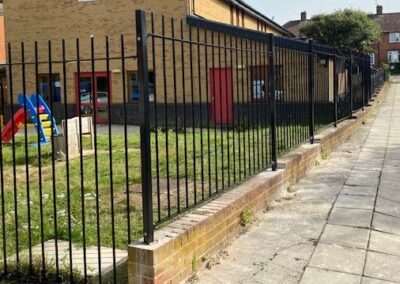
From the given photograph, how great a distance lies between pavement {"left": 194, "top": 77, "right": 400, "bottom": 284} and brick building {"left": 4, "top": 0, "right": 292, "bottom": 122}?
44.0 ft

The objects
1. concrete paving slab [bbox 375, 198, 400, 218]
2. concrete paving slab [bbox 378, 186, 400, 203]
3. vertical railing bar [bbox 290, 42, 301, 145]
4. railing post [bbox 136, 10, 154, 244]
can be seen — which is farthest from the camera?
vertical railing bar [bbox 290, 42, 301, 145]

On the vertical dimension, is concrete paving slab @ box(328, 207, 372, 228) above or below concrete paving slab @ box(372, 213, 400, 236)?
above

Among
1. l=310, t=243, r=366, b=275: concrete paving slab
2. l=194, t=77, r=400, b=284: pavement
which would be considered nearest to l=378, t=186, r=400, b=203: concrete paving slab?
l=194, t=77, r=400, b=284: pavement

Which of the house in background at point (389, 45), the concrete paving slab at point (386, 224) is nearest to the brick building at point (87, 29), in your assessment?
the concrete paving slab at point (386, 224)

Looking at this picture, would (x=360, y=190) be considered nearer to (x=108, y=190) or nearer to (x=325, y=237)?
(x=325, y=237)

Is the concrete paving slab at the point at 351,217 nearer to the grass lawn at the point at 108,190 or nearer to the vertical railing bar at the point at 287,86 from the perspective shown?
the grass lawn at the point at 108,190

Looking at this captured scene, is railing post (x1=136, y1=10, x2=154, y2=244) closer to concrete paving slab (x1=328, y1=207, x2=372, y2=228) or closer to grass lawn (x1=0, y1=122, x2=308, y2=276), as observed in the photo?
grass lawn (x1=0, y1=122, x2=308, y2=276)

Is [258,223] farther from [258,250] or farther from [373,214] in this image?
[373,214]

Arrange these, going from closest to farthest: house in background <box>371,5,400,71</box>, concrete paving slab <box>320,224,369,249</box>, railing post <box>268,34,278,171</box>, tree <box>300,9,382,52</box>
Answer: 1. concrete paving slab <box>320,224,369,249</box>
2. railing post <box>268,34,278,171</box>
3. tree <box>300,9,382,52</box>
4. house in background <box>371,5,400,71</box>

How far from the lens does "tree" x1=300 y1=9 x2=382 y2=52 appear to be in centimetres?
4225

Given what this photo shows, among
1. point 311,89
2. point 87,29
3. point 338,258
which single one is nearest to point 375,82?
point 87,29

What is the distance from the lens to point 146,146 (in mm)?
3588

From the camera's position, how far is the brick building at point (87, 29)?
65.9 ft

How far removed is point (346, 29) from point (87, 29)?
27037mm
